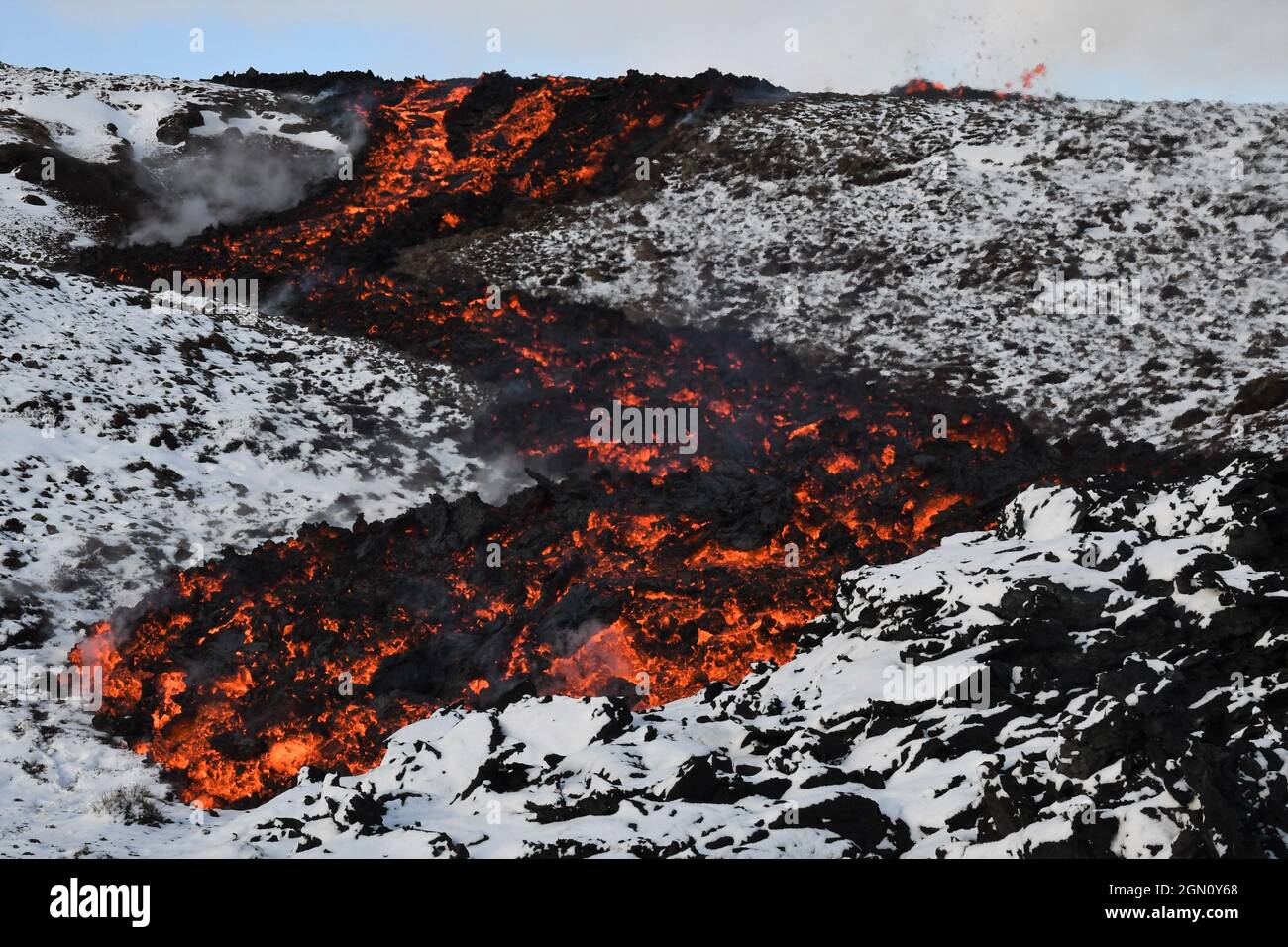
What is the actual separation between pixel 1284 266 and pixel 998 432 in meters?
8.73

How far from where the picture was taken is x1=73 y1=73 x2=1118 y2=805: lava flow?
1459 cm

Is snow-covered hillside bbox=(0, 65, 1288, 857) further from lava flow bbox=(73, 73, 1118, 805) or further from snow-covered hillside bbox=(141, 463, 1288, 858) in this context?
lava flow bbox=(73, 73, 1118, 805)

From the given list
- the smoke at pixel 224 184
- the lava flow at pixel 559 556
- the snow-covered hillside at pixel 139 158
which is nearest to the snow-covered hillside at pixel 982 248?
the lava flow at pixel 559 556

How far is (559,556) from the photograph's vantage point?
57.9 feet

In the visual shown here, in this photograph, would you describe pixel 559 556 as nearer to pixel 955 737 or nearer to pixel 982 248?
Answer: pixel 955 737

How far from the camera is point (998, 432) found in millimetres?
21031

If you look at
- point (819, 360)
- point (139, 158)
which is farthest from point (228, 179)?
point (819, 360)

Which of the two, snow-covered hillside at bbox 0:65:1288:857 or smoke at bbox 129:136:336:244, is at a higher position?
smoke at bbox 129:136:336:244

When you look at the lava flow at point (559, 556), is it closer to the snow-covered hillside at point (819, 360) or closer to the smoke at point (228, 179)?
the snow-covered hillside at point (819, 360)

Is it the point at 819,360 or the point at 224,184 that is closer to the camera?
the point at 819,360

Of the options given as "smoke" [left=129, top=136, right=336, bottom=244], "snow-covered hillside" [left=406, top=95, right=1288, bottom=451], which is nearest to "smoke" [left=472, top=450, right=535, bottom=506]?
"snow-covered hillside" [left=406, top=95, right=1288, bottom=451]

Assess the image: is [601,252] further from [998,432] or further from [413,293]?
[998,432]
